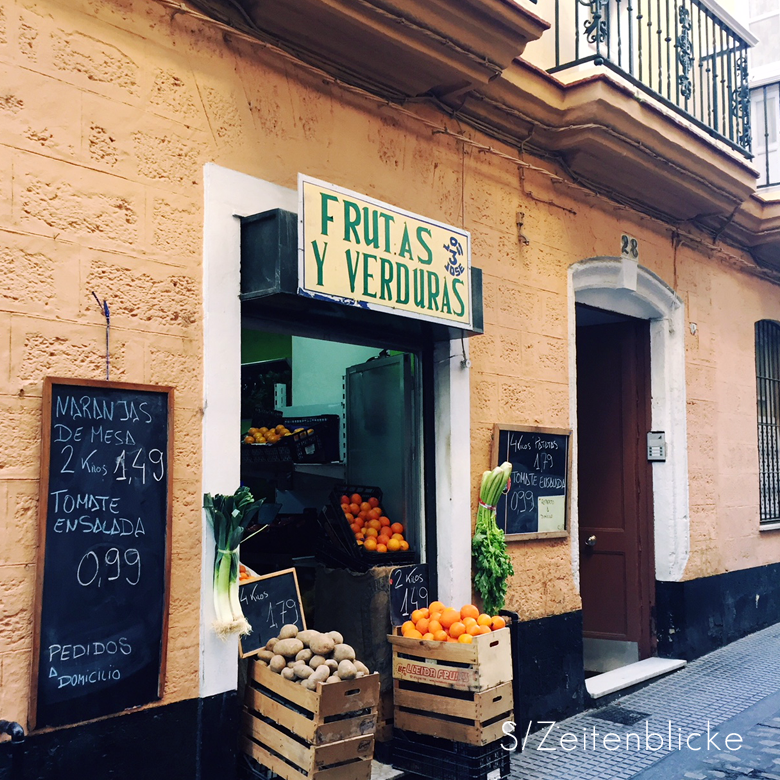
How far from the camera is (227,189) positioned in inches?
161

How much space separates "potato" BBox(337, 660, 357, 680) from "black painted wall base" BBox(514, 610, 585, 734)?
201 cm

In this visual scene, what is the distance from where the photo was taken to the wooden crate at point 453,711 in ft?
14.2

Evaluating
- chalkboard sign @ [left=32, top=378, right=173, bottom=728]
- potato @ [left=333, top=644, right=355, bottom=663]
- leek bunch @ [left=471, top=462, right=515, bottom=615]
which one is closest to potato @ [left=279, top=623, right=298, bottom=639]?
potato @ [left=333, top=644, right=355, bottom=663]

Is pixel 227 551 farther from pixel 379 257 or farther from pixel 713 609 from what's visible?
pixel 713 609

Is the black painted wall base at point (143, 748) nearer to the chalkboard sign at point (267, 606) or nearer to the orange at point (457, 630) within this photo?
the chalkboard sign at point (267, 606)

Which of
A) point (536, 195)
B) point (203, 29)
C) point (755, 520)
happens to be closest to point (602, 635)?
point (755, 520)

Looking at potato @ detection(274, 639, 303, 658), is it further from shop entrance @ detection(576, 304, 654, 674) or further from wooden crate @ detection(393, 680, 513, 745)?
shop entrance @ detection(576, 304, 654, 674)

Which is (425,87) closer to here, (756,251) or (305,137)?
(305,137)

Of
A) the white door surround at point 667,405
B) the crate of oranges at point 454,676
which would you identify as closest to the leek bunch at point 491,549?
the crate of oranges at point 454,676

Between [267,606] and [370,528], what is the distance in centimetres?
105

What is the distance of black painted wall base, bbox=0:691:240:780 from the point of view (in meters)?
3.17

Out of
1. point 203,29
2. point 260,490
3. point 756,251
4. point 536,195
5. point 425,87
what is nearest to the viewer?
point 203,29

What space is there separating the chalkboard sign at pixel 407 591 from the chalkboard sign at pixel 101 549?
65.4 inches

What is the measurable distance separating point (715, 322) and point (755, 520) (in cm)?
229
